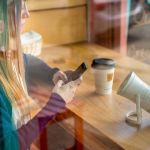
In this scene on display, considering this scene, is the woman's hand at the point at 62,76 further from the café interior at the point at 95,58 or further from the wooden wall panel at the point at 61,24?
the wooden wall panel at the point at 61,24

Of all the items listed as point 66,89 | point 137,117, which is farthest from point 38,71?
point 137,117

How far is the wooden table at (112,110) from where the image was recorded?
2.63 ft

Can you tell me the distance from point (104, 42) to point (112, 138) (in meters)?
0.98

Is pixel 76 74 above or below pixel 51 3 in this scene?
below

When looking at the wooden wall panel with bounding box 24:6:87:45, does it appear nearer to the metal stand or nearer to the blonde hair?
the blonde hair

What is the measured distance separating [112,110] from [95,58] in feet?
1.12

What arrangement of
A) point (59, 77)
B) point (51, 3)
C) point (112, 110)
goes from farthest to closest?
point (51, 3) → point (59, 77) → point (112, 110)

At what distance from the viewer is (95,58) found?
1.25 m

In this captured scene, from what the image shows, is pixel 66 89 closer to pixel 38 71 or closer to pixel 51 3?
pixel 38 71

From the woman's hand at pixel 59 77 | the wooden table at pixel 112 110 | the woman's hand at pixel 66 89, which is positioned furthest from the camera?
the woman's hand at pixel 59 77

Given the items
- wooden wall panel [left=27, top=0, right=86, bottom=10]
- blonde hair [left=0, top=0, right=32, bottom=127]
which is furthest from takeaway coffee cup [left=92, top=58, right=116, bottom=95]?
wooden wall panel [left=27, top=0, right=86, bottom=10]

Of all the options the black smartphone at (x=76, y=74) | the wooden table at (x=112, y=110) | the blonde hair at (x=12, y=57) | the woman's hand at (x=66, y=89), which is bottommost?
the wooden table at (x=112, y=110)

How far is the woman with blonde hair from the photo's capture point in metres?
0.81

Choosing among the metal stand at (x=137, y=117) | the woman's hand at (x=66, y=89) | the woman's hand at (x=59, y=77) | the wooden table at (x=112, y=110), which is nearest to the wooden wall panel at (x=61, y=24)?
the wooden table at (x=112, y=110)
